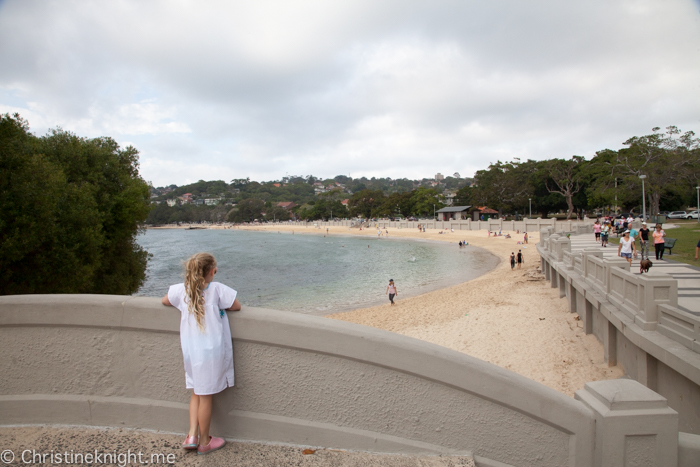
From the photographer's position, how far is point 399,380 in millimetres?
2848

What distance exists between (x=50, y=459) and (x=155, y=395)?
0.74 m

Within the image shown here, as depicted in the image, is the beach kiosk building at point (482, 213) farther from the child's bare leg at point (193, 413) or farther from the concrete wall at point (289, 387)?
the child's bare leg at point (193, 413)

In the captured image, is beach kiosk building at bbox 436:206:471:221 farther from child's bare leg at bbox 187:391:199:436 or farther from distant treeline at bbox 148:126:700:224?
child's bare leg at bbox 187:391:199:436

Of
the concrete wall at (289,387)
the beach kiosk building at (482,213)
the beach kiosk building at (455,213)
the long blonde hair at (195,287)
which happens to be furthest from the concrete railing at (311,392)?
the beach kiosk building at (455,213)

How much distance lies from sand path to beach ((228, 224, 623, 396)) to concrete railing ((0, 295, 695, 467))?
6.46 metres

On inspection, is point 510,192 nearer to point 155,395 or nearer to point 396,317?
point 396,317

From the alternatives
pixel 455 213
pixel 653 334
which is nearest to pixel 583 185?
pixel 455 213

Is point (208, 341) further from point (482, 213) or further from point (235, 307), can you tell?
point (482, 213)

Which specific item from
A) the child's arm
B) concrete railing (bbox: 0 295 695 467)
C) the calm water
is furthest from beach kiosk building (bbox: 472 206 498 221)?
the child's arm

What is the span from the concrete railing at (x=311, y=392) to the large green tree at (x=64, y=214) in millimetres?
7763

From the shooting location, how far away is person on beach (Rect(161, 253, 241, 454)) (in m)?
2.63

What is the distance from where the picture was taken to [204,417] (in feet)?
8.88

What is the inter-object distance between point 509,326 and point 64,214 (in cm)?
1451

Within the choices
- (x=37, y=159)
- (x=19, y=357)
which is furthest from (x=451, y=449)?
(x=37, y=159)
